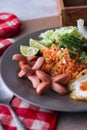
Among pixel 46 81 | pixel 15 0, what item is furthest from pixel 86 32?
pixel 15 0

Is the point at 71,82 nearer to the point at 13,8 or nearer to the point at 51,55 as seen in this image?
the point at 51,55

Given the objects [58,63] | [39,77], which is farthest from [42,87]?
[58,63]

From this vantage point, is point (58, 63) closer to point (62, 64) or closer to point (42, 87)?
point (62, 64)

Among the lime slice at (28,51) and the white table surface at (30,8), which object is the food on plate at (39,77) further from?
the white table surface at (30,8)

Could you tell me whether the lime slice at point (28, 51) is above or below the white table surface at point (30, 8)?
above

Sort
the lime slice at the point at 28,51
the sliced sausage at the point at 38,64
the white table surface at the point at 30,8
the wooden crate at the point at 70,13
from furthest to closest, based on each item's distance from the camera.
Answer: the white table surface at the point at 30,8 → the wooden crate at the point at 70,13 → the lime slice at the point at 28,51 → the sliced sausage at the point at 38,64

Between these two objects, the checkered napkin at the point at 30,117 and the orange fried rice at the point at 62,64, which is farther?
the orange fried rice at the point at 62,64

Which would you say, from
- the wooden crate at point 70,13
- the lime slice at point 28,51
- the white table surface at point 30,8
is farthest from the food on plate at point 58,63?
the white table surface at point 30,8

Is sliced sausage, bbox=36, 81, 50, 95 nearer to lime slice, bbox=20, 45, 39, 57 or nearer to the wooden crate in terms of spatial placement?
lime slice, bbox=20, 45, 39, 57
